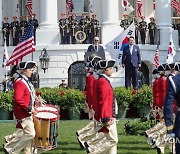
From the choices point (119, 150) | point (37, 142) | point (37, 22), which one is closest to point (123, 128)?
point (119, 150)

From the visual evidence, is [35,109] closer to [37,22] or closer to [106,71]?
[106,71]

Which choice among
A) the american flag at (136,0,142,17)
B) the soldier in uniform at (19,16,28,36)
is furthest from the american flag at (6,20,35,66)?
the american flag at (136,0,142,17)

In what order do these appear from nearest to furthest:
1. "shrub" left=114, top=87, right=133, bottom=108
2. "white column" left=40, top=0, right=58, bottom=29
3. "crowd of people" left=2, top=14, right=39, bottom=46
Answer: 1. "shrub" left=114, top=87, right=133, bottom=108
2. "white column" left=40, top=0, right=58, bottom=29
3. "crowd of people" left=2, top=14, right=39, bottom=46

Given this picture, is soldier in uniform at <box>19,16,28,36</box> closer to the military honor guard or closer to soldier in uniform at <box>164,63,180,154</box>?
the military honor guard

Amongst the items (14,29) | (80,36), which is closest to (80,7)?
(80,36)

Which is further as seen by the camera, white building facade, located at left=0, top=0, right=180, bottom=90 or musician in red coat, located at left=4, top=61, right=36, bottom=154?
white building facade, located at left=0, top=0, right=180, bottom=90

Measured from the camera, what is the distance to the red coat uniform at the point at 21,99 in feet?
37.2

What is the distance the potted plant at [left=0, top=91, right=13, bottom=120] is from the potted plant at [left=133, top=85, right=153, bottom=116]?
4.06m

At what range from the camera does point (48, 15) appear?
101 ft

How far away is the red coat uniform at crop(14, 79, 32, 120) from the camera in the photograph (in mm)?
11352

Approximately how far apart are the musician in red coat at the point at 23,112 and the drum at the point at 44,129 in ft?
0.43

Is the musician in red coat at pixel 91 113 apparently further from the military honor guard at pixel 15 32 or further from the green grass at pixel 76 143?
the military honor guard at pixel 15 32

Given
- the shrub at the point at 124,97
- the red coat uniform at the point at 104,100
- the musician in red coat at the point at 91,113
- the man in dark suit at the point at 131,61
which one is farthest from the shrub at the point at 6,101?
the red coat uniform at the point at 104,100

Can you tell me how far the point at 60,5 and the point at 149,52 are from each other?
6.15 metres
